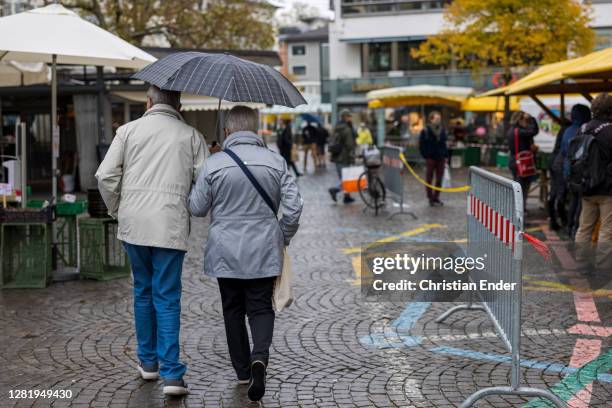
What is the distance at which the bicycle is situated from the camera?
15.7m

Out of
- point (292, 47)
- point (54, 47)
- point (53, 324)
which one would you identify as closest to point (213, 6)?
point (54, 47)

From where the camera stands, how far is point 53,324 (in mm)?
7207

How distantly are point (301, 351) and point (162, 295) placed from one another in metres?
1.44

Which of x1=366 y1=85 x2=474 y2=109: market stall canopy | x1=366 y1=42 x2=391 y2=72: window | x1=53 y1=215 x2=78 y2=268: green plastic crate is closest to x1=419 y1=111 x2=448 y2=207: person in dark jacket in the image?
x1=53 y1=215 x2=78 y2=268: green plastic crate

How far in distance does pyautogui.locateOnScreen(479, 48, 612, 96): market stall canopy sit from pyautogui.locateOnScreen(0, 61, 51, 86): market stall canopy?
25.1 ft

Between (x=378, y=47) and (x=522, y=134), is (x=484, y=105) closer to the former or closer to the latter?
(x=522, y=134)

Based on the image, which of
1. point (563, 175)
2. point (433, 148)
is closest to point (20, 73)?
point (433, 148)

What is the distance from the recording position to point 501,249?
5.37 metres

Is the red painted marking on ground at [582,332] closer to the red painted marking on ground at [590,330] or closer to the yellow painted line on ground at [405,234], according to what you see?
the red painted marking on ground at [590,330]

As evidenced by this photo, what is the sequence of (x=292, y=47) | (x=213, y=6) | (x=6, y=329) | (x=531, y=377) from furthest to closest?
1. (x=292, y=47)
2. (x=213, y=6)
3. (x=6, y=329)
4. (x=531, y=377)

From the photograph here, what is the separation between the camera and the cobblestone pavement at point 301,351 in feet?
17.3

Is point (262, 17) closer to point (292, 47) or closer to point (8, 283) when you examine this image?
point (8, 283)

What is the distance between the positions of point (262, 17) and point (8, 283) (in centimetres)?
2241

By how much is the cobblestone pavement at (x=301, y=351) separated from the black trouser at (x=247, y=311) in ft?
1.02
